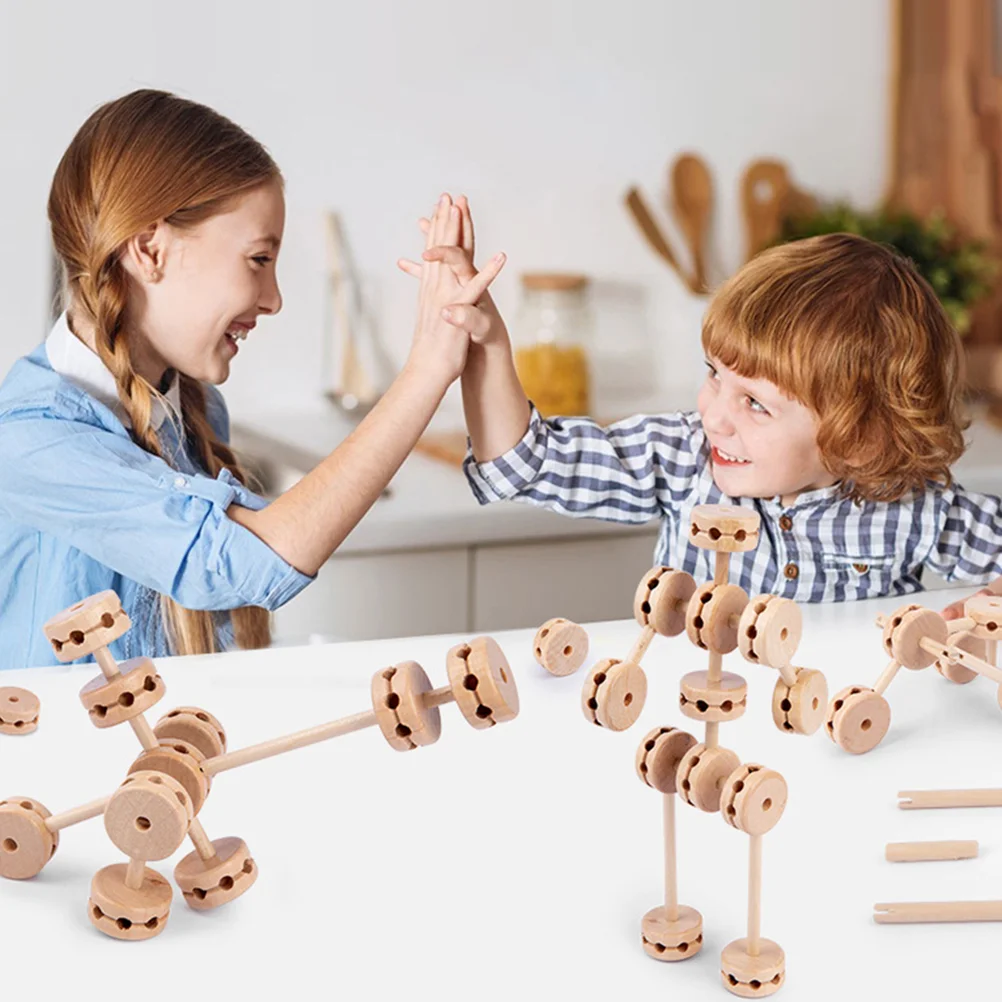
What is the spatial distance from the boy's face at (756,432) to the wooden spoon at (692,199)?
1261 millimetres

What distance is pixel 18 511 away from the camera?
4.30ft

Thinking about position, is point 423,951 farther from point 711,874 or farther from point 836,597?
point 836,597

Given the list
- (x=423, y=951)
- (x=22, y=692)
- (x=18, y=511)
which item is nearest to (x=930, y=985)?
(x=423, y=951)

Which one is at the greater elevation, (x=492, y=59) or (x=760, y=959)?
(x=492, y=59)

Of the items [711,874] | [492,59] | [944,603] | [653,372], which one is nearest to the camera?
[711,874]

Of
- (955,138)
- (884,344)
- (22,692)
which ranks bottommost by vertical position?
(22,692)

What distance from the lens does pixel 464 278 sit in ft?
4.48

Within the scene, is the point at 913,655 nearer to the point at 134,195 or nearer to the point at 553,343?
the point at 134,195

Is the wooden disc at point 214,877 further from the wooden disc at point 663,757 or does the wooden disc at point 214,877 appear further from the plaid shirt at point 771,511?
the plaid shirt at point 771,511

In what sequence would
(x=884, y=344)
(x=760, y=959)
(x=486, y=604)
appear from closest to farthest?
(x=760, y=959)
(x=884, y=344)
(x=486, y=604)

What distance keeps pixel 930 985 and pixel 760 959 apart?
0.26 feet

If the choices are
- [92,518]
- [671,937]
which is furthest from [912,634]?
[92,518]

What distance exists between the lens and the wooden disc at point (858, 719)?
894 mm

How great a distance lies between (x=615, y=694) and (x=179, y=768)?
22 cm
